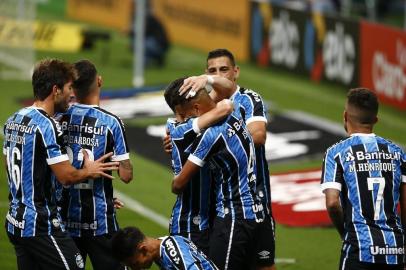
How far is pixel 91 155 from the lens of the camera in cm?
947

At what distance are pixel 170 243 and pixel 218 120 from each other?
127 cm

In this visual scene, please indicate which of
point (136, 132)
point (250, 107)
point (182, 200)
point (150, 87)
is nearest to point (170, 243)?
point (182, 200)

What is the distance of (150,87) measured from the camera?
943 inches

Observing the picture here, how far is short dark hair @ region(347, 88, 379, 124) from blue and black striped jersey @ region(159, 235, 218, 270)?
66.7 inches

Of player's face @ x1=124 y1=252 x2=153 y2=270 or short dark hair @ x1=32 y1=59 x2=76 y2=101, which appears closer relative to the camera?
player's face @ x1=124 y1=252 x2=153 y2=270

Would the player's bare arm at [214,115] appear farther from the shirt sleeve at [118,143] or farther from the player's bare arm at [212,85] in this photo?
the shirt sleeve at [118,143]

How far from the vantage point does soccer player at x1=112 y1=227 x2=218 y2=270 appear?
816 cm

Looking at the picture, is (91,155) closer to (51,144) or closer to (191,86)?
(51,144)

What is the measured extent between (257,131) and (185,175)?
4.27 ft

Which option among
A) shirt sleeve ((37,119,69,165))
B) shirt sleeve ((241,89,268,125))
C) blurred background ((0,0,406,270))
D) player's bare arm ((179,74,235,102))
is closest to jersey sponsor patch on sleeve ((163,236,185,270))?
shirt sleeve ((37,119,69,165))

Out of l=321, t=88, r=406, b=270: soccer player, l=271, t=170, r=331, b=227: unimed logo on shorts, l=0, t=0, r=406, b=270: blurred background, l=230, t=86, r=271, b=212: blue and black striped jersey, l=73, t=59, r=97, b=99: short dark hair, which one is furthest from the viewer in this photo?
l=0, t=0, r=406, b=270: blurred background

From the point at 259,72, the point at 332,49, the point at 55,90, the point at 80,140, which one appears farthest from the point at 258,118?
the point at 259,72

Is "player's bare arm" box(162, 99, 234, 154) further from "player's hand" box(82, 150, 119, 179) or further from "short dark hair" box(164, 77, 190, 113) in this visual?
"player's hand" box(82, 150, 119, 179)

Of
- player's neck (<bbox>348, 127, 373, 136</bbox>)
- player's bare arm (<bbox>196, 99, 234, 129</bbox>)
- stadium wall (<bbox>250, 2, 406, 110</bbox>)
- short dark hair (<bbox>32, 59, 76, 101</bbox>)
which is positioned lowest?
player's neck (<bbox>348, 127, 373, 136</bbox>)
